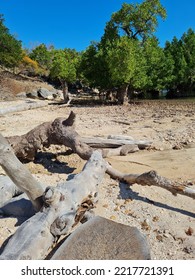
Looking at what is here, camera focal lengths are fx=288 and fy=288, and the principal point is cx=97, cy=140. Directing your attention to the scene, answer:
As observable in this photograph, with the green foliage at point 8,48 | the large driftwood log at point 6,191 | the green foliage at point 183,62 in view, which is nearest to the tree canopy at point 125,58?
the green foliage at point 183,62

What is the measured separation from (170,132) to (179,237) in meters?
7.15

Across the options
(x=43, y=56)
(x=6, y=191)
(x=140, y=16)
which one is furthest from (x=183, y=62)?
(x=6, y=191)

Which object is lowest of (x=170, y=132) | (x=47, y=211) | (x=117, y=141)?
(x=170, y=132)

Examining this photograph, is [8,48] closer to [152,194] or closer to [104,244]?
[152,194]

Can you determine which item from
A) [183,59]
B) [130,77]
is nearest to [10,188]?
[130,77]

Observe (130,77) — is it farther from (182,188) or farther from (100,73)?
(182,188)

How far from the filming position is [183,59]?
37.5 meters

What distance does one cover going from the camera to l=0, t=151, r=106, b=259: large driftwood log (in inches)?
120

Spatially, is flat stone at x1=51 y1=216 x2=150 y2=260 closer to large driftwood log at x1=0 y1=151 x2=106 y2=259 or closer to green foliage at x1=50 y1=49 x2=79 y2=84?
large driftwood log at x1=0 y1=151 x2=106 y2=259

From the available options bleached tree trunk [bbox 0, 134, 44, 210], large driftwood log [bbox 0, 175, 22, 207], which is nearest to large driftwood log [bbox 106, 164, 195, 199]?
bleached tree trunk [bbox 0, 134, 44, 210]

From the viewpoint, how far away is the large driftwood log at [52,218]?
3055mm

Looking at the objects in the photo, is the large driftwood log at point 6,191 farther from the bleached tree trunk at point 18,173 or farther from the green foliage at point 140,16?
the green foliage at point 140,16

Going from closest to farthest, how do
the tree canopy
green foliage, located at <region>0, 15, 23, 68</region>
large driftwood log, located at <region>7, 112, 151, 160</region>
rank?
large driftwood log, located at <region>7, 112, 151, 160</region>
the tree canopy
green foliage, located at <region>0, 15, 23, 68</region>

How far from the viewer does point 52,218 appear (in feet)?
11.4
